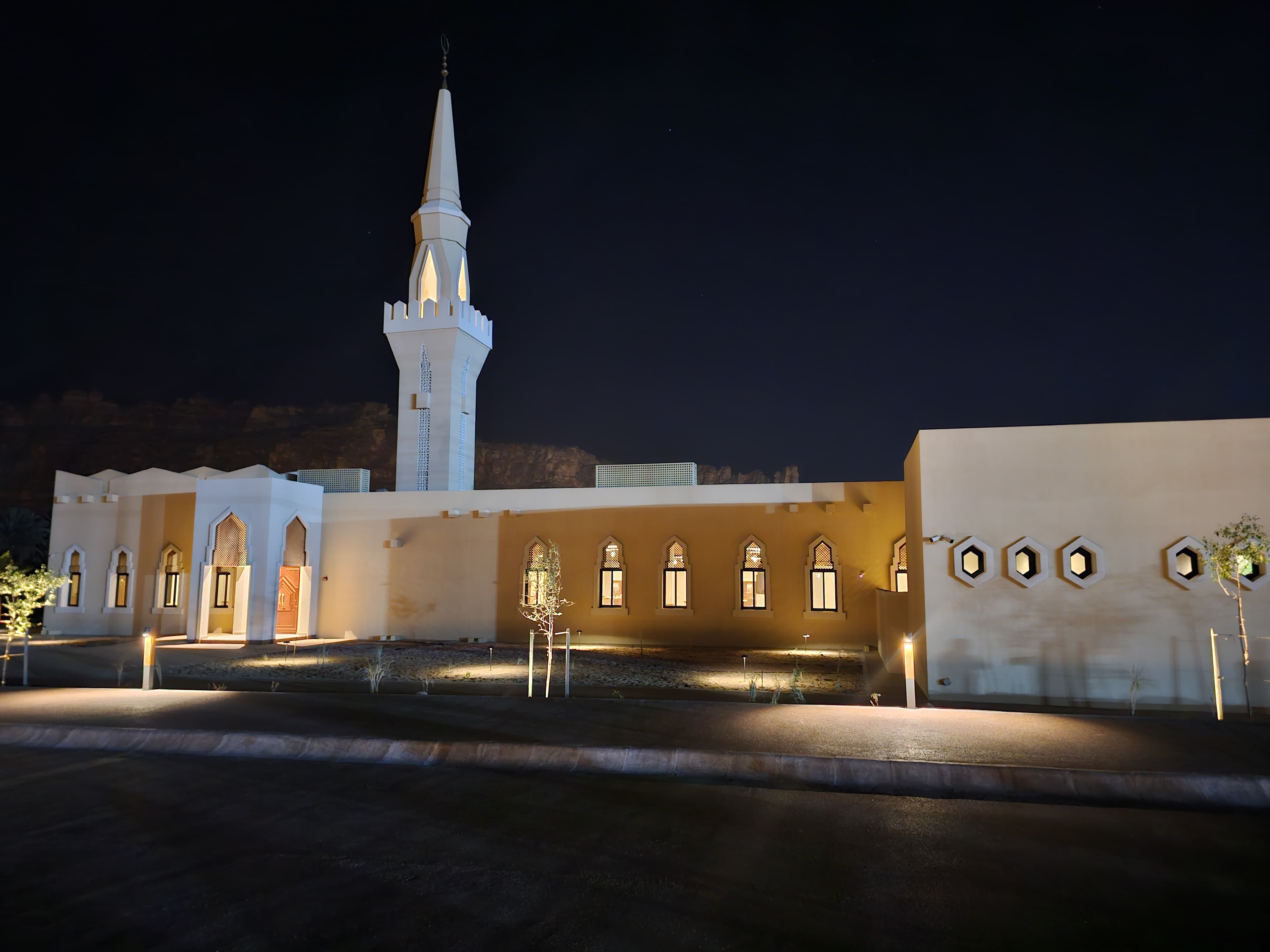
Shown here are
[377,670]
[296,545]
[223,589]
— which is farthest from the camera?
[223,589]

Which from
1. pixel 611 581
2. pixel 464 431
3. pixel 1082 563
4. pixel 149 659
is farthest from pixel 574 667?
pixel 464 431

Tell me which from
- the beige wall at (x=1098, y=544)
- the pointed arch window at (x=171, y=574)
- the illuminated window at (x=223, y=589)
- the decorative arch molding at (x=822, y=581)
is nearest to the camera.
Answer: the beige wall at (x=1098, y=544)

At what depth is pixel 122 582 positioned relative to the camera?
64.0 ft

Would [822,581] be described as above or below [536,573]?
below

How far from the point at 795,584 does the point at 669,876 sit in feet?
43.5

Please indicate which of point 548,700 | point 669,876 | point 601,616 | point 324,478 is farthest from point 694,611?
point 669,876

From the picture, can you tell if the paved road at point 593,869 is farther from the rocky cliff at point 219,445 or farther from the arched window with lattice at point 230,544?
the rocky cliff at point 219,445

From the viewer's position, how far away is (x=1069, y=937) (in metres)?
2.88

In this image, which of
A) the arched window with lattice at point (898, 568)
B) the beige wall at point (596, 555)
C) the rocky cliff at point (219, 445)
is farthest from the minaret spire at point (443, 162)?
the rocky cliff at point (219, 445)

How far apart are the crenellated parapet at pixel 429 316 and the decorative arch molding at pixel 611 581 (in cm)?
876

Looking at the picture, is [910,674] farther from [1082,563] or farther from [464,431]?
[464,431]

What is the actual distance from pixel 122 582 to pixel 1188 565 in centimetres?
2210

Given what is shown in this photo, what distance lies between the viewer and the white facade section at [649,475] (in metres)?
18.7

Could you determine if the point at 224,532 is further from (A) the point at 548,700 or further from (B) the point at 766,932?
(B) the point at 766,932
